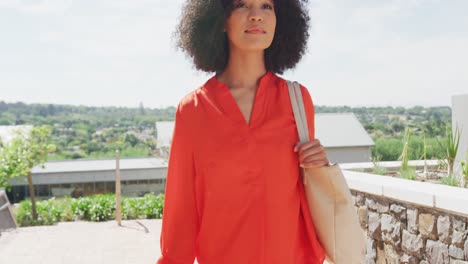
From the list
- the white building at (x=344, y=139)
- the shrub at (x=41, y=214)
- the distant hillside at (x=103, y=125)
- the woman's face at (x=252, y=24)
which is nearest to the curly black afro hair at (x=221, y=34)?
the woman's face at (x=252, y=24)

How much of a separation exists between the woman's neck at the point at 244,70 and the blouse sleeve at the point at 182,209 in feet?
0.68

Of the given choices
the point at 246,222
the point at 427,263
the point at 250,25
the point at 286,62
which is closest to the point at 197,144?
the point at 246,222

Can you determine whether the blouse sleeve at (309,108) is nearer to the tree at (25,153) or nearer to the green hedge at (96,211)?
the green hedge at (96,211)

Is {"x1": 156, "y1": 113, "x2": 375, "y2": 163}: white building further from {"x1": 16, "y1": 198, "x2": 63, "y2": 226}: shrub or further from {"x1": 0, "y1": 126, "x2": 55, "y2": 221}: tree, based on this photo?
{"x1": 16, "y1": 198, "x2": 63, "y2": 226}: shrub

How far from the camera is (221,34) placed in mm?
1608

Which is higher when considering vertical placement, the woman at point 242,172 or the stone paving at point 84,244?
the woman at point 242,172

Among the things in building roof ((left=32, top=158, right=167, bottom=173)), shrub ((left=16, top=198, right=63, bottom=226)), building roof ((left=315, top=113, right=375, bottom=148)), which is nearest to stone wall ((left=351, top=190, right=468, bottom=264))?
shrub ((left=16, top=198, right=63, bottom=226))

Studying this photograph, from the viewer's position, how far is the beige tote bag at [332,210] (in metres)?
1.42

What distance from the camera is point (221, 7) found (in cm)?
155

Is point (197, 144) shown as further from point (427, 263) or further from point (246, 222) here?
point (427, 263)

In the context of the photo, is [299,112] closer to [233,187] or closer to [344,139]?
[233,187]

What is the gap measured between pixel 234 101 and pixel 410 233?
2213 mm

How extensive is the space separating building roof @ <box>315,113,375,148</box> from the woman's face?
29713mm

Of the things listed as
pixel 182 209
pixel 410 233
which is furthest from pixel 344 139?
pixel 182 209
